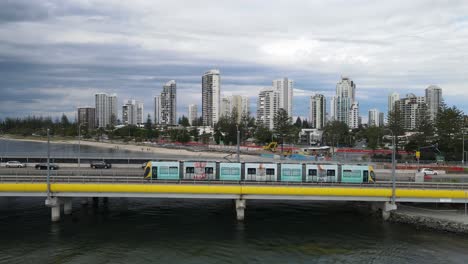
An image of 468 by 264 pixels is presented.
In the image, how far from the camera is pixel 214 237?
38.1 m

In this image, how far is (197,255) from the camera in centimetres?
3350

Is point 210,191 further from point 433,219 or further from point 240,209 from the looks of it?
point 433,219

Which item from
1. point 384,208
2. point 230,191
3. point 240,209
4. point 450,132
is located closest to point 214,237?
point 230,191

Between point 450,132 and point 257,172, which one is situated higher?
point 450,132

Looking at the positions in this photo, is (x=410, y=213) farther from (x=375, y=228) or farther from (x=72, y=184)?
(x=72, y=184)

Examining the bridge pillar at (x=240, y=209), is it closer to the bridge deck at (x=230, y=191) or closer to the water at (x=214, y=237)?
the water at (x=214, y=237)

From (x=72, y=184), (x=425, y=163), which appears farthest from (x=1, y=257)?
(x=425, y=163)

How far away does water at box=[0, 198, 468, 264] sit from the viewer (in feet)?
109

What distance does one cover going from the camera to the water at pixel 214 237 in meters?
33.2

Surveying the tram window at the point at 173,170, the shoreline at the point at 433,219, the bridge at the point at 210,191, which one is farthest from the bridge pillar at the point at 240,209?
the shoreline at the point at 433,219

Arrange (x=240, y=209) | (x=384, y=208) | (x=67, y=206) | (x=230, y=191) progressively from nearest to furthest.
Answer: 1. (x=230, y=191)
2. (x=240, y=209)
3. (x=384, y=208)
4. (x=67, y=206)

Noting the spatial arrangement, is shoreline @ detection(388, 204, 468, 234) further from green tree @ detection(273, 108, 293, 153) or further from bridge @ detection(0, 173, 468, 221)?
green tree @ detection(273, 108, 293, 153)

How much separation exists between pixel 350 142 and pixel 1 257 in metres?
144

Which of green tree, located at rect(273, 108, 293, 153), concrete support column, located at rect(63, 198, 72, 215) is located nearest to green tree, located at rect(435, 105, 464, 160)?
green tree, located at rect(273, 108, 293, 153)
